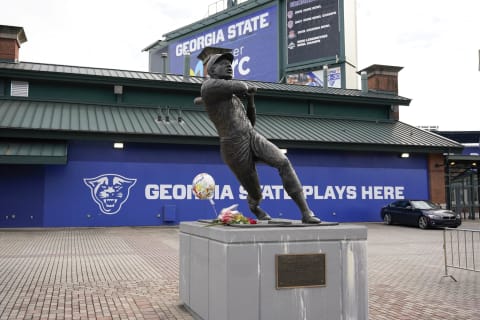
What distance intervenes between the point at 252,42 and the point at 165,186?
3001cm

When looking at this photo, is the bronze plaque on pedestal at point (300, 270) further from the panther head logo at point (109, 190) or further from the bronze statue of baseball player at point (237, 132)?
the panther head logo at point (109, 190)

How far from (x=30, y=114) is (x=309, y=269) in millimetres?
18573

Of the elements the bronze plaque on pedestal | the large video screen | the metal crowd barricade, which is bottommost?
the metal crowd barricade

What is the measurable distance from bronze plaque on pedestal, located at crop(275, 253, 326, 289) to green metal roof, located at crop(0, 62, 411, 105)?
64.3 ft

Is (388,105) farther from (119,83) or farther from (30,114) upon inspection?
(30,114)

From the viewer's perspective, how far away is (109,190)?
2092 centimetres

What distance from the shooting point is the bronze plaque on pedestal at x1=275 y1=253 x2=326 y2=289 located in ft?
18.9

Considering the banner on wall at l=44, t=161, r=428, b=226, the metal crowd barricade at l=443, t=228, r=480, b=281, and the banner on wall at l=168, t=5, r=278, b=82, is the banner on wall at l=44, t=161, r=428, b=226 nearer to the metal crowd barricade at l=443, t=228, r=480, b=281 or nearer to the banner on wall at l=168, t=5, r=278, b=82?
the metal crowd barricade at l=443, t=228, r=480, b=281

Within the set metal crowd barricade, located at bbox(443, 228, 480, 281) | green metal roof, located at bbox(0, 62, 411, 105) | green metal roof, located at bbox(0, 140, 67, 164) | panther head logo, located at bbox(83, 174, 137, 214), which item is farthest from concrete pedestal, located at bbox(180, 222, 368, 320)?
green metal roof, located at bbox(0, 62, 411, 105)

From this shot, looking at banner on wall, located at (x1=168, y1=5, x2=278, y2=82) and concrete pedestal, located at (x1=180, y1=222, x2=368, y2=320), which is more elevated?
banner on wall, located at (x1=168, y1=5, x2=278, y2=82)

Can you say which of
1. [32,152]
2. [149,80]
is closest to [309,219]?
[32,152]

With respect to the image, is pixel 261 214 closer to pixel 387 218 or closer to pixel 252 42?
pixel 387 218

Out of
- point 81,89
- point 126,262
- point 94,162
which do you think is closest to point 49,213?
point 94,162

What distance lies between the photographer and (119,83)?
938 inches
